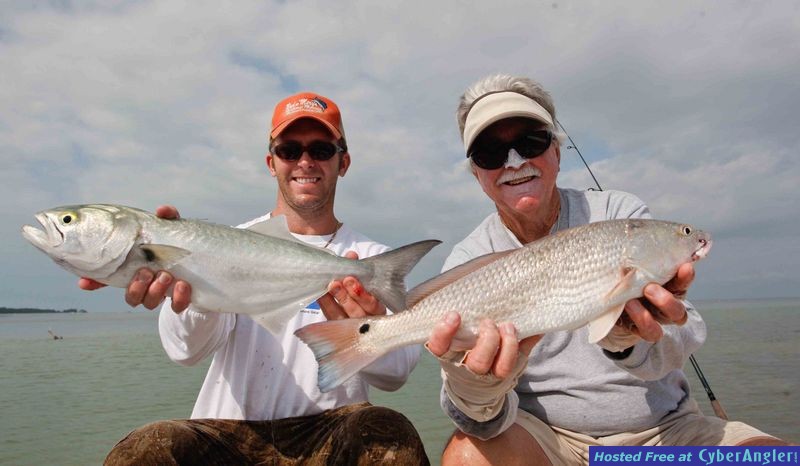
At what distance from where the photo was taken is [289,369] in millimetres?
4414

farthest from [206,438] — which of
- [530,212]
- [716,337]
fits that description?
[716,337]

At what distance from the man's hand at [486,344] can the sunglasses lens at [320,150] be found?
102 inches

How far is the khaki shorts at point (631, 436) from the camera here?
366 cm

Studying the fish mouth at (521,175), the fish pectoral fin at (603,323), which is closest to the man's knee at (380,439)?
the fish pectoral fin at (603,323)

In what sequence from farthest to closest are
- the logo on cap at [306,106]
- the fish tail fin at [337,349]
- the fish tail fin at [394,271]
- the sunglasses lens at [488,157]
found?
the logo on cap at [306,106] < the sunglasses lens at [488,157] < the fish tail fin at [394,271] < the fish tail fin at [337,349]

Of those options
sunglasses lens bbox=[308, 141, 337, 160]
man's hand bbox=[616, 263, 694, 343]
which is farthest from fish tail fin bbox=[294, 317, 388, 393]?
sunglasses lens bbox=[308, 141, 337, 160]

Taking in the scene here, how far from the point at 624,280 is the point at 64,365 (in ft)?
66.2

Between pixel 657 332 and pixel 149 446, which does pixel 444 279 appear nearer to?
pixel 657 332

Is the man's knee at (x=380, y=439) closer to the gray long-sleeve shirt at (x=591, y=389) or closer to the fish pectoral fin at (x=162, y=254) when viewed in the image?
the gray long-sleeve shirt at (x=591, y=389)

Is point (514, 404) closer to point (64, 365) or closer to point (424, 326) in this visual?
point (424, 326)

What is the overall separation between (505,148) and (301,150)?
2001 millimetres

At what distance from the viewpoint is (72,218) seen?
11.2 ft

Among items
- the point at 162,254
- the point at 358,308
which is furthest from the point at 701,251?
the point at 162,254

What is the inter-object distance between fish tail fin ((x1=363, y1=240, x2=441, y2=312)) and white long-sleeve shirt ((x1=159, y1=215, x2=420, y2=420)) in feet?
3.50
